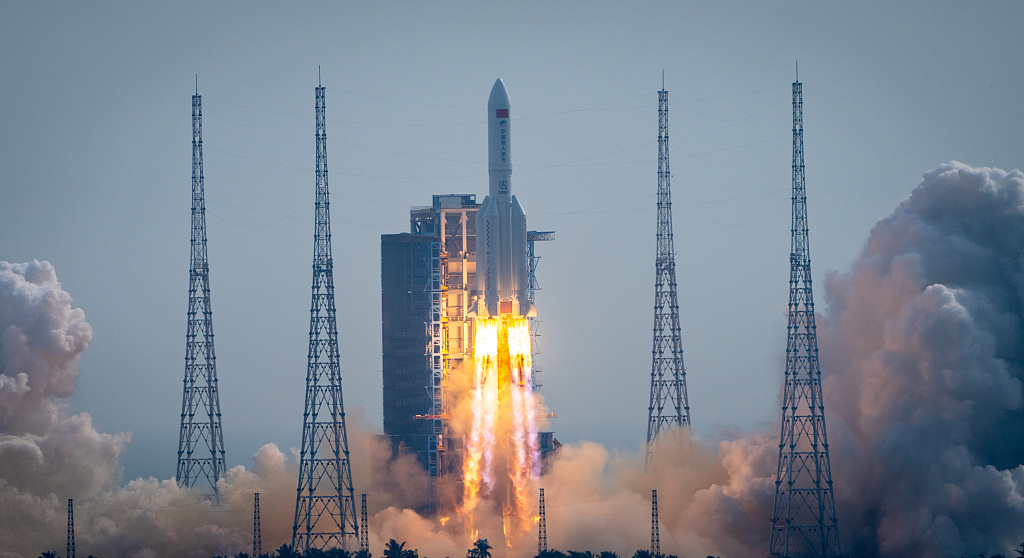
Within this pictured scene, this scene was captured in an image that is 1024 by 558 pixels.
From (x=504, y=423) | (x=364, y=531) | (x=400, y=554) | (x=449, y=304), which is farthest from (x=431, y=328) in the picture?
(x=400, y=554)

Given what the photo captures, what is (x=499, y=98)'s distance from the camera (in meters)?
117

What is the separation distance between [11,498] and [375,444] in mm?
21710

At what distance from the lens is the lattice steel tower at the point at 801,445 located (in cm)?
10750

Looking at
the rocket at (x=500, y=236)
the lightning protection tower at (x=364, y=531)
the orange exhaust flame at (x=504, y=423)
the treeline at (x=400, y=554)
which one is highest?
the rocket at (x=500, y=236)

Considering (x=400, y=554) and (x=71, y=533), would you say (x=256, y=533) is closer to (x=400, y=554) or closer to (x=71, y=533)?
(x=400, y=554)

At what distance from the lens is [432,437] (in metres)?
123

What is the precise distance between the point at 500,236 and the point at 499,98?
742 centimetres

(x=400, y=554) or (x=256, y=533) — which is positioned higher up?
(x=256, y=533)

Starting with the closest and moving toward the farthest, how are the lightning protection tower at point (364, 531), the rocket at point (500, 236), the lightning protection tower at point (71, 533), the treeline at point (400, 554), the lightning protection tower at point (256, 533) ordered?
the treeline at point (400, 554)
the lightning protection tower at point (256, 533)
the lightning protection tower at point (71, 533)
the lightning protection tower at point (364, 531)
the rocket at point (500, 236)

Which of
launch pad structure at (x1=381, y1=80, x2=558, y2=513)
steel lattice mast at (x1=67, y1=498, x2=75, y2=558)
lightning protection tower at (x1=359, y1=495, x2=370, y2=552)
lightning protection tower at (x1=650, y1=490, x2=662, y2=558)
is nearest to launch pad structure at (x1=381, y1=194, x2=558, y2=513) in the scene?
launch pad structure at (x1=381, y1=80, x2=558, y2=513)

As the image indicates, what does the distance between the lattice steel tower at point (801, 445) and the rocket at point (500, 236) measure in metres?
15.2

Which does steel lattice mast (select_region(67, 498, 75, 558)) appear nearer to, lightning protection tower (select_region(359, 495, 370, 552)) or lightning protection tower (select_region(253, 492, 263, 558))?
lightning protection tower (select_region(253, 492, 263, 558))

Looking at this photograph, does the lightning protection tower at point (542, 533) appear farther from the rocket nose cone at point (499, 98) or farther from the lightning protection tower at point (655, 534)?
the rocket nose cone at point (499, 98)

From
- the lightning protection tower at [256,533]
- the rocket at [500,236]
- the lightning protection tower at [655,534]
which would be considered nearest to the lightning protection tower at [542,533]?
the lightning protection tower at [655,534]
